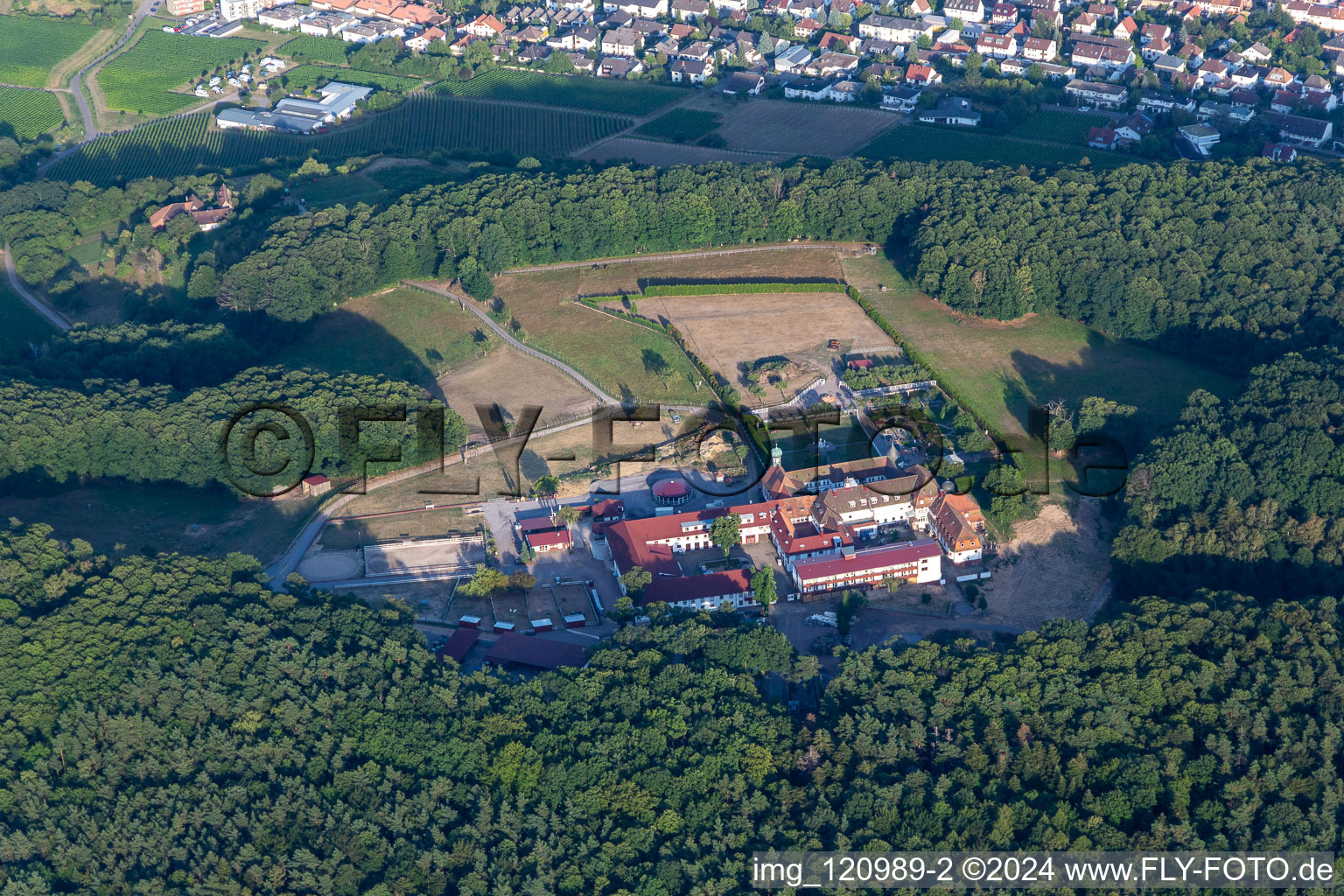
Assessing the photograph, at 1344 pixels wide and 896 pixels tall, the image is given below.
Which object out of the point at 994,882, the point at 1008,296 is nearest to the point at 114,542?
the point at 994,882

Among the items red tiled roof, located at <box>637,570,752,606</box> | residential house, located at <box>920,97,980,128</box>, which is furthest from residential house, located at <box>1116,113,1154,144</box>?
red tiled roof, located at <box>637,570,752,606</box>

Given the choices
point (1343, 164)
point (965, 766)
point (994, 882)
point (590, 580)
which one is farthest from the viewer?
point (1343, 164)

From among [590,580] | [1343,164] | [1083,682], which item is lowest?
[590,580]

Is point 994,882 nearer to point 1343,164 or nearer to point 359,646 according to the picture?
point 359,646

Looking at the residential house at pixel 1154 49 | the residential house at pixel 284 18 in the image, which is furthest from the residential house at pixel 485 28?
the residential house at pixel 1154 49

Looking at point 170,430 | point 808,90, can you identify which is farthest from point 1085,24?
point 170,430

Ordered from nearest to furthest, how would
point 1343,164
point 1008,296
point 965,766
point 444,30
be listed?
1. point 965,766
2. point 1008,296
3. point 1343,164
4. point 444,30
